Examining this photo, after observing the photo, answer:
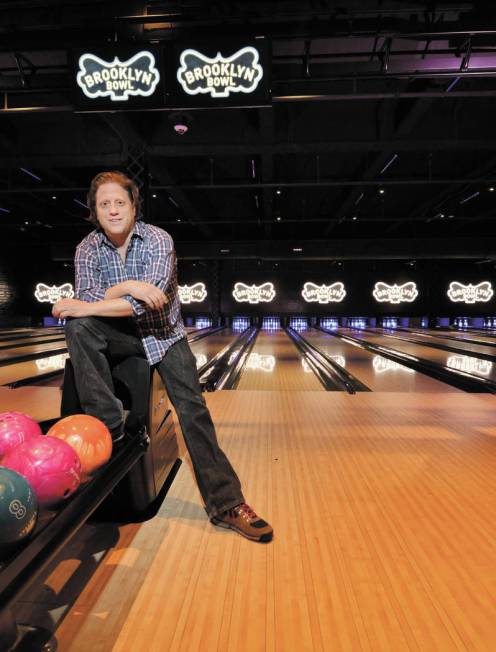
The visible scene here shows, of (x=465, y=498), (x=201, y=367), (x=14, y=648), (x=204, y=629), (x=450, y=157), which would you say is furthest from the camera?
(x=450, y=157)

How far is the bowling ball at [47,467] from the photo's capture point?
107 cm

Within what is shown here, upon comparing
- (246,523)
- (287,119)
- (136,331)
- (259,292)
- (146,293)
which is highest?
(287,119)

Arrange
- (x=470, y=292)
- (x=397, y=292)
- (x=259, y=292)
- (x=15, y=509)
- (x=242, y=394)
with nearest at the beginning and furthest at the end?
(x=15, y=509), (x=242, y=394), (x=470, y=292), (x=397, y=292), (x=259, y=292)

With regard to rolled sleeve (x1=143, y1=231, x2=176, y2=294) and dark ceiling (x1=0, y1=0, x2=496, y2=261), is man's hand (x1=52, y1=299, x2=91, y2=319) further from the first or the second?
dark ceiling (x1=0, y1=0, x2=496, y2=261)

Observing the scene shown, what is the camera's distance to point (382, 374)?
518 centimetres

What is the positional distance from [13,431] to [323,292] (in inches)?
613

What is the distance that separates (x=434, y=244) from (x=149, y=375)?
515 inches

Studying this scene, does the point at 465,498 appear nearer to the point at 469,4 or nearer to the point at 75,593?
the point at 75,593

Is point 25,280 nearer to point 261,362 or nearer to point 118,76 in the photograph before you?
point 261,362

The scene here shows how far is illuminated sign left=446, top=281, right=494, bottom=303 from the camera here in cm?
1599

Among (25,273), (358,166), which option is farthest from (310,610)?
(25,273)

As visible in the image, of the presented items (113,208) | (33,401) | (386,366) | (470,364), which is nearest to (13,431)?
(113,208)

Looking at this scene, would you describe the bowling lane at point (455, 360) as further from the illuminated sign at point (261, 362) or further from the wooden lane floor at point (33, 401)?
the wooden lane floor at point (33, 401)

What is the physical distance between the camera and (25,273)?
14.9 meters
